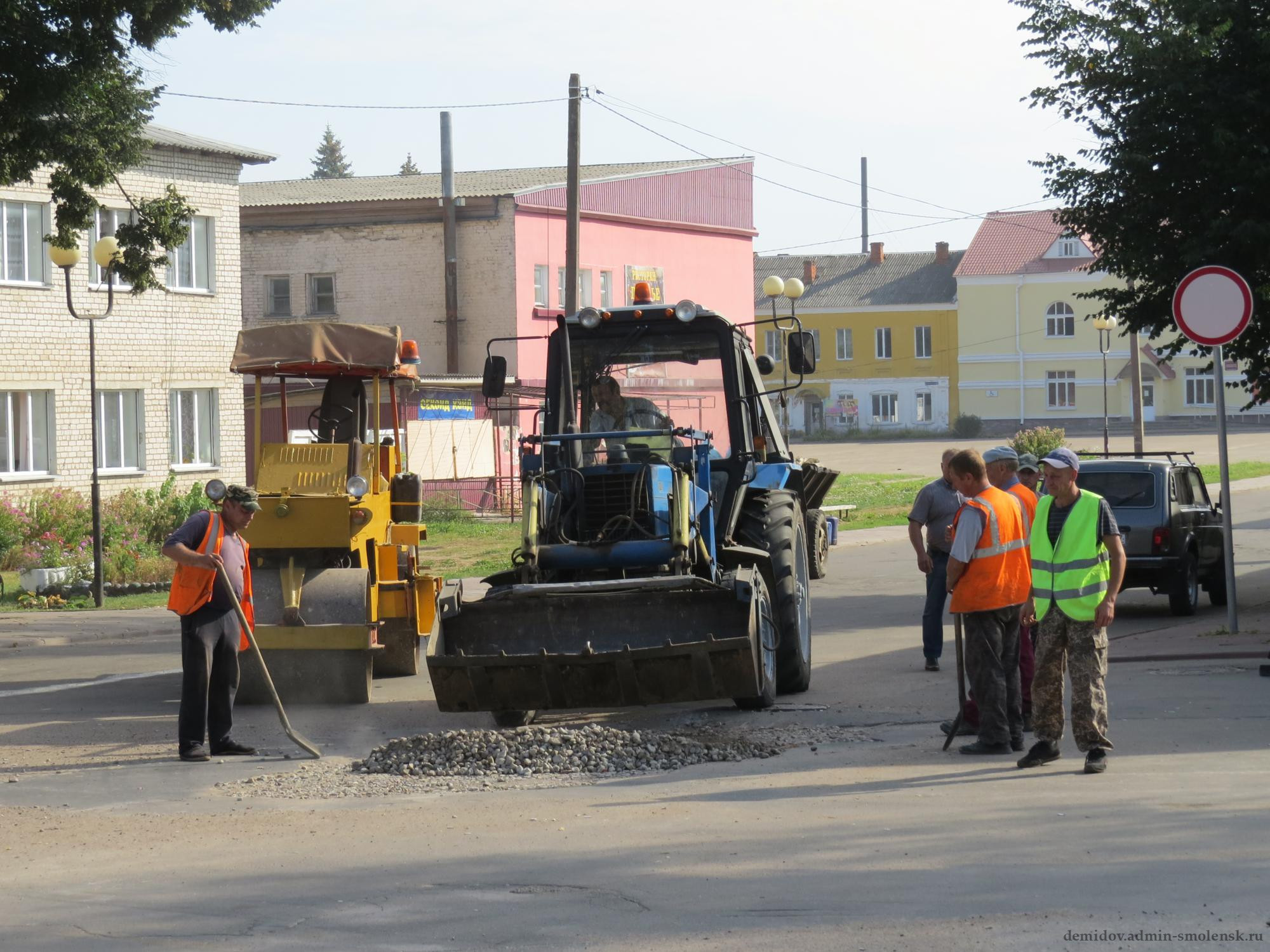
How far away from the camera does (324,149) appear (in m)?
126

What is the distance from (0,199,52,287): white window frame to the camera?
25.6 meters

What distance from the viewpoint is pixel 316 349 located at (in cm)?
1196

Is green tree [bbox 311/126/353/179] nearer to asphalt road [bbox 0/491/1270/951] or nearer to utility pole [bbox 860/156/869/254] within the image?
utility pole [bbox 860/156/869/254]

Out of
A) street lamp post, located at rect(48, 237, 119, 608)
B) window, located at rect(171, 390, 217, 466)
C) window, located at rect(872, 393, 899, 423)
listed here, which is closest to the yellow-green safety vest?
street lamp post, located at rect(48, 237, 119, 608)

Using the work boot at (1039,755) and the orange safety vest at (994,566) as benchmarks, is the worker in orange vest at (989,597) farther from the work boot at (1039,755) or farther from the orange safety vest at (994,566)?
the work boot at (1039,755)

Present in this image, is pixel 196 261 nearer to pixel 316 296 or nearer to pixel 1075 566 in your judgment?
pixel 316 296

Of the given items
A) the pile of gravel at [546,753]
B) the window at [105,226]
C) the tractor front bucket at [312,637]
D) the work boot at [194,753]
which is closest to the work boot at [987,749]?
the pile of gravel at [546,753]

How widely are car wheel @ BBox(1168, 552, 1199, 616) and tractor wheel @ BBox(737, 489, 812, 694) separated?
18.0 ft

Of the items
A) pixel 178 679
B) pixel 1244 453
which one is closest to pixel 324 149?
pixel 1244 453

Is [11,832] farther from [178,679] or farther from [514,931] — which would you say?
[178,679]

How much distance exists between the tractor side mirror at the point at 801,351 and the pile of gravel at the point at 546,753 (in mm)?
3104

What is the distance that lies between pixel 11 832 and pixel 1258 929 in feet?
18.3

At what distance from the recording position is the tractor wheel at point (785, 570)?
35.1 feet

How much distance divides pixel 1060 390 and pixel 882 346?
860cm
